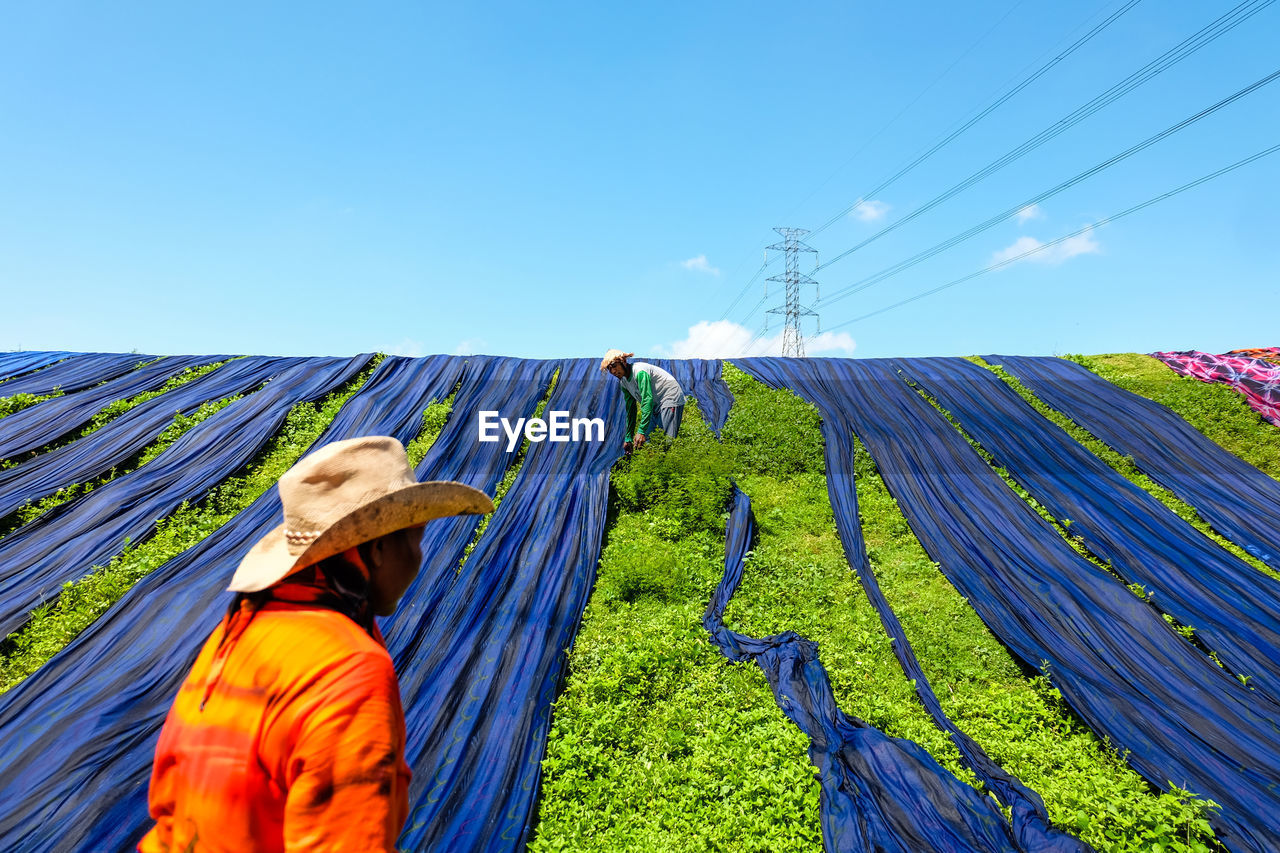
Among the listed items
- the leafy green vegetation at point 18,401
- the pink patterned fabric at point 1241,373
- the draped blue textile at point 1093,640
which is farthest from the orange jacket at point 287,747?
the pink patterned fabric at point 1241,373

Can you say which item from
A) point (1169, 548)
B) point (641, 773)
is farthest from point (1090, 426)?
point (641, 773)

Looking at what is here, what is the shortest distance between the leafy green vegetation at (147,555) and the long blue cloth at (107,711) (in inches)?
10.3

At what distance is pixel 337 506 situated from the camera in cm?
148

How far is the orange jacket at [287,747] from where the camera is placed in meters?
1.21

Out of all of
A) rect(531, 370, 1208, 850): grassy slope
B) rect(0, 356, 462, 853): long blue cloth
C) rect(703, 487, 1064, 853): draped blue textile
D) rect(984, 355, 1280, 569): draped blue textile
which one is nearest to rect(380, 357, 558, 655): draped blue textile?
rect(531, 370, 1208, 850): grassy slope

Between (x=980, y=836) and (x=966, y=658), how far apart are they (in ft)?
7.02

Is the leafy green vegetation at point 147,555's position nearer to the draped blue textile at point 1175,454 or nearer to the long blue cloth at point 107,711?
the long blue cloth at point 107,711

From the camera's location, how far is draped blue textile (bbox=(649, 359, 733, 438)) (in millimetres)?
9859

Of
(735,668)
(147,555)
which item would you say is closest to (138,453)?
(147,555)

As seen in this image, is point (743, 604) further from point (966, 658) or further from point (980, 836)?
point (980, 836)

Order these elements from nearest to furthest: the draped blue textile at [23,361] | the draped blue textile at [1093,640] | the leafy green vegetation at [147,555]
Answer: the draped blue textile at [1093,640] < the leafy green vegetation at [147,555] < the draped blue textile at [23,361]

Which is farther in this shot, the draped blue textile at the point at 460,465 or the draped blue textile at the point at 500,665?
the draped blue textile at the point at 460,465

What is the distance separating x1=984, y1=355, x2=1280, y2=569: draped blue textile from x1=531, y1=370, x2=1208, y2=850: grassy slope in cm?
376

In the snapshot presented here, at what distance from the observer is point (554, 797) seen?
12.3 feet
